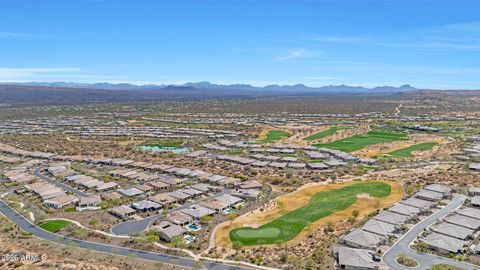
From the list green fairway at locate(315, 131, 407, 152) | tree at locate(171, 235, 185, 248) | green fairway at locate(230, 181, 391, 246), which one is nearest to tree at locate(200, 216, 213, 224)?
green fairway at locate(230, 181, 391, 246)

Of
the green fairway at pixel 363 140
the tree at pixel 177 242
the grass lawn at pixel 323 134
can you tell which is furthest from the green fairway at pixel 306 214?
the grass lawn at pixel 323 134

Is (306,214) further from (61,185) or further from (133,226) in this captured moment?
(61,185)

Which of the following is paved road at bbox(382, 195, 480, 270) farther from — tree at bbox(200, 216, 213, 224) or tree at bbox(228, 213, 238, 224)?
tree at bbox(200, 216, 213, 224)

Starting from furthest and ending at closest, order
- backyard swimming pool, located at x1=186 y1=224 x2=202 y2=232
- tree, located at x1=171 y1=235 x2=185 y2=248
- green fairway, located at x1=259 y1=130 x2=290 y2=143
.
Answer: green fairway, located at x1=259 y1=130 x2=290 y2=143 → backyard swimming pool, located at x1=186 y1=224 x2=202 y2=232 → tree, located at x1=171 y1=235 x2=185 y2=248

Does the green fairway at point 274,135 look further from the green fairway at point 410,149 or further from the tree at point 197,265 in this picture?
the tree at point 197,265

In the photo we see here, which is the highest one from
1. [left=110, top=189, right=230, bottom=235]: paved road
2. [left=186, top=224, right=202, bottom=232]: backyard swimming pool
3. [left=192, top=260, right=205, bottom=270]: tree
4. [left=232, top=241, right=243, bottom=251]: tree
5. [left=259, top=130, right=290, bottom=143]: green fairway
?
[left=259, top=130, right=290, bottom=143]: green fairway

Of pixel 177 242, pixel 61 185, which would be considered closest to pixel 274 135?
pixel 61 185
